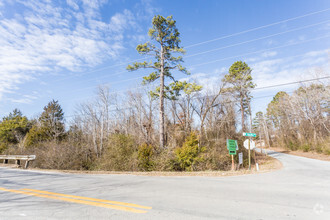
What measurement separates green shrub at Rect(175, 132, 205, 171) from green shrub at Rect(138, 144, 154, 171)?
2.08m

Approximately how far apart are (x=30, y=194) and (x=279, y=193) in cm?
812

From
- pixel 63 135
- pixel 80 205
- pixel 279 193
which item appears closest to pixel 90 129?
pixel 63 135

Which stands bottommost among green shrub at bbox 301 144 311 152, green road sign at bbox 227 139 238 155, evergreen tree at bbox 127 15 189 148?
green shrub at bbox 301 144 311 152

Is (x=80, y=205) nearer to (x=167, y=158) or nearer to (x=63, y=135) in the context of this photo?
(x=167, y=158)

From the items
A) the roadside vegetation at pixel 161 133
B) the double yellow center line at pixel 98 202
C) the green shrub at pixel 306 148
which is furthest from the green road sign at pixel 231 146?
the green shrub at pixel 306 148

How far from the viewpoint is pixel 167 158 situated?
43.1ft

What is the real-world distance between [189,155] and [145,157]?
3459 mm

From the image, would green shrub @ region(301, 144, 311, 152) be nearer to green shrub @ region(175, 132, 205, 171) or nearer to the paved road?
green shrub @ region(175, 132, 205, 171)

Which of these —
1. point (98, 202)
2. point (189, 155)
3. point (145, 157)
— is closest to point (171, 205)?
point (98, 202)

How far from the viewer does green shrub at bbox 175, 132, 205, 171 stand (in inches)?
505

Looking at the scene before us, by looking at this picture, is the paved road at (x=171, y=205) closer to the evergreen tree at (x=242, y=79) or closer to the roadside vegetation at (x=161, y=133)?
the roadside vegetation at (x=161, y=133)

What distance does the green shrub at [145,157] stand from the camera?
13.4 m

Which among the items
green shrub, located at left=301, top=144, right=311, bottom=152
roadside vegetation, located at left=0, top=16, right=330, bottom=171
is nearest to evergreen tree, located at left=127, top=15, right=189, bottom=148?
roadside vegetation, located at left=0, top=16, right=330, bottom=171

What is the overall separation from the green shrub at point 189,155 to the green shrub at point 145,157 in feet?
6.82
